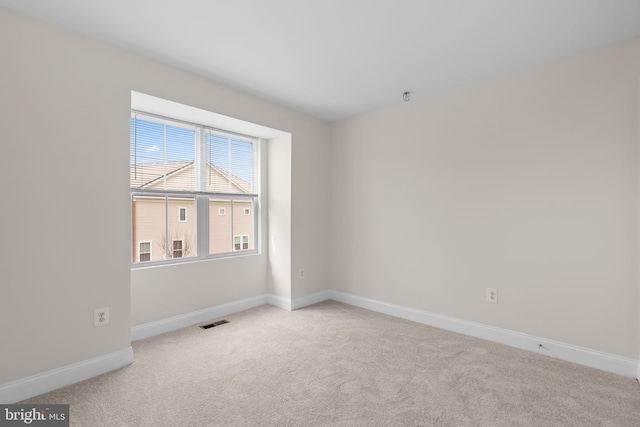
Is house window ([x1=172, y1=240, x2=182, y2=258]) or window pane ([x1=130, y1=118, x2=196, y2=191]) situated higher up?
window pane ([x1=130, y1=118, x2=196, y2=191])

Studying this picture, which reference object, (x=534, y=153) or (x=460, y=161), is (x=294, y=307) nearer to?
(x=460, y=161)

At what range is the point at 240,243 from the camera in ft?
12.9

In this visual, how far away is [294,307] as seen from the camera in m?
3.88

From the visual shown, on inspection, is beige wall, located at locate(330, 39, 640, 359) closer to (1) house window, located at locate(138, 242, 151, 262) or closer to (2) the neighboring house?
(2) the neighboring house

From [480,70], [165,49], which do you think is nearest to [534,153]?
[480,70]

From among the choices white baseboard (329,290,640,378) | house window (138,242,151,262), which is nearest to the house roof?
house window (138,242,151,262)

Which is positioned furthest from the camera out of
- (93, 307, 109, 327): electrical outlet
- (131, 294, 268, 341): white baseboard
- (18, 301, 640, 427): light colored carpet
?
(131, 294, 268, 341): white baseboard

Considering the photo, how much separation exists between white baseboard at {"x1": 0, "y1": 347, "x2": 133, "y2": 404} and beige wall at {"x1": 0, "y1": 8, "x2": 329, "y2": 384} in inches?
1.7

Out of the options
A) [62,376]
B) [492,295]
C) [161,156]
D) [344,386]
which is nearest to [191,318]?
[62,376]

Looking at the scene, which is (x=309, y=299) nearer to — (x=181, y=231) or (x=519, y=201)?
(x=181, y=231)

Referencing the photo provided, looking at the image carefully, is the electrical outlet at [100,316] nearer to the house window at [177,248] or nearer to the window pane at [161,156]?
the house window at [177,248]

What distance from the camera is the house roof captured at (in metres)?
3.02

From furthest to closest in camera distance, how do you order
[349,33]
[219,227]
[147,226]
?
[219,227], [147,226], [349,33]

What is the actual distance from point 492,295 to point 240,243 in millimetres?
2899
